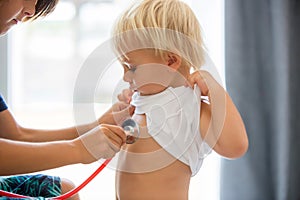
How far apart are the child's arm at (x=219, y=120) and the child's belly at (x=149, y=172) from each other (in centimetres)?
11

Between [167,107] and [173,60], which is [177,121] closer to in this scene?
[167,107]

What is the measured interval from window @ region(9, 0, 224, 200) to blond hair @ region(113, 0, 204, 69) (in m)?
0.76

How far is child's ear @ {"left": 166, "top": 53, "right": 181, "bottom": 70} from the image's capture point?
1.06 meters

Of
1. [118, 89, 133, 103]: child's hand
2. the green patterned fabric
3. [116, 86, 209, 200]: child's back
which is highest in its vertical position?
[118, 89, 133, 103]: child's hand

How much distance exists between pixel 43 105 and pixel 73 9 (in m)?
0.42

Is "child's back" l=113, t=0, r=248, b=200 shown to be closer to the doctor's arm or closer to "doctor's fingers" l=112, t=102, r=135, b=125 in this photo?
"doctor's fingers" l=112, t=102, r=135, b=125

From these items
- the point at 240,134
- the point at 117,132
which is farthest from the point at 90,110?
the point at 240,134

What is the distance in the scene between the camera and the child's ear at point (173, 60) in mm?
Result: 1062

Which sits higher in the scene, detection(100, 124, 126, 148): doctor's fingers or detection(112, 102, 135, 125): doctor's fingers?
detection(112, 102, 135, 125): doctor's fingers

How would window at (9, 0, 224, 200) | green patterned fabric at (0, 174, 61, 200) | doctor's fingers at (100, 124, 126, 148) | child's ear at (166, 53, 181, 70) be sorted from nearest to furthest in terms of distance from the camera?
doctor's fingers at (100, 124, 126, 148) < child's ear at (166, 53, 181, 70) < green patterned fabric at (0, 174, 61, 200) < window at (9, 0, 224, 200)

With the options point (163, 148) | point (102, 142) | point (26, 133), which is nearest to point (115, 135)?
point (102, 142)

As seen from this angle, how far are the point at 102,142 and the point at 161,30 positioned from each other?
0.90 ft

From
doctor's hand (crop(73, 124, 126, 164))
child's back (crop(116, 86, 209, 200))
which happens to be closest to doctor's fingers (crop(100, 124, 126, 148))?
doctor's hand (crop(73, 124, 126, 164))

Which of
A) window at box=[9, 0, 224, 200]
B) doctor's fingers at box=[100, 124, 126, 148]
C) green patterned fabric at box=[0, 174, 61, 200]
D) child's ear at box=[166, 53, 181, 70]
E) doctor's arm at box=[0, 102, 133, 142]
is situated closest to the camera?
doctor's fingers at box=[100, 124, 126, 148]
